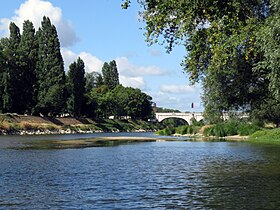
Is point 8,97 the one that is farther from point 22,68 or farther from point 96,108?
point 96,108

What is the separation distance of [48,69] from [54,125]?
15191 mm

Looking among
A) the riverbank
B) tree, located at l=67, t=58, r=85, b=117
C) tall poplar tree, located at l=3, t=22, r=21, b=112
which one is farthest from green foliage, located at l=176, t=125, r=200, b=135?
tree, located at l=67, t=58, r=85, b=117

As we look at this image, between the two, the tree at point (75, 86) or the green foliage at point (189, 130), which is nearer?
the green foliage at point (189, 130)

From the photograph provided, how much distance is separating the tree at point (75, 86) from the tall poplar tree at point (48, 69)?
13.4 m

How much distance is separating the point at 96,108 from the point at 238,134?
285 feet

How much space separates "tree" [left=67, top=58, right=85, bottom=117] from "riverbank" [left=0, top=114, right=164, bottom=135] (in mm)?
3945

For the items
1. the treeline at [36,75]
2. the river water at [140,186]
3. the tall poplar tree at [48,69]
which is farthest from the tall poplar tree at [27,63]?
the river water at [140,186]

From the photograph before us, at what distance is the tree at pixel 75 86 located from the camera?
130 metres

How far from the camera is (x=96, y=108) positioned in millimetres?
154375

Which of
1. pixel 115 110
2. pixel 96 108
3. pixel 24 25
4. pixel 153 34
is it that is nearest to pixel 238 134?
pixel 153 34

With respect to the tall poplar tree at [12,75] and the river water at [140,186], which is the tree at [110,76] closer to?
the tall poplar tree at [12,75]

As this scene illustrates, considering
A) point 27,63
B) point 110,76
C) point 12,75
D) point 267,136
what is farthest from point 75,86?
point 267,136

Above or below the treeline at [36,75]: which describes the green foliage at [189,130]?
below

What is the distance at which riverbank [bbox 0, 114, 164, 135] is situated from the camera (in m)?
103
